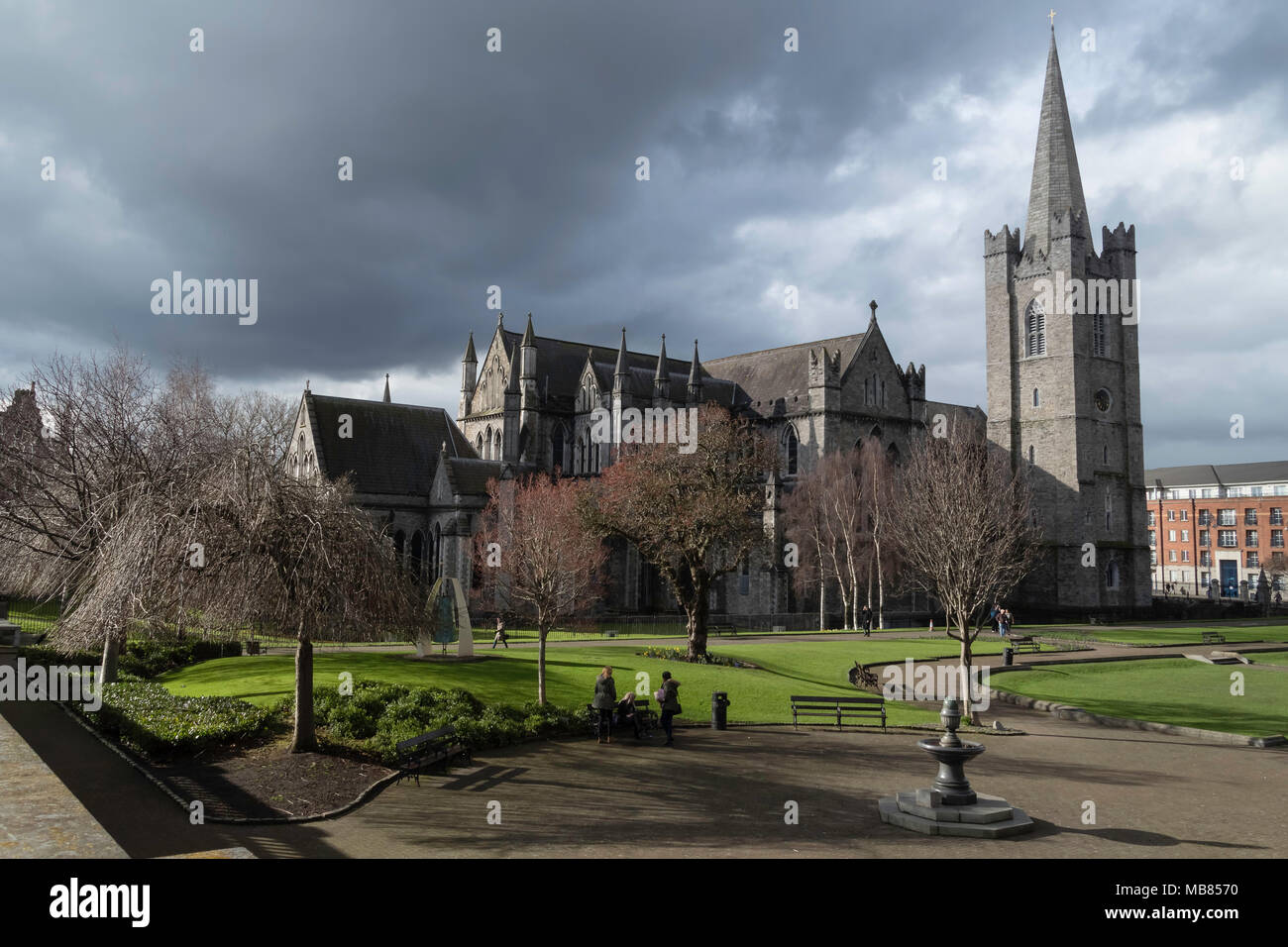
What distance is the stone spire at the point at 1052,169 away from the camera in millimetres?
67188

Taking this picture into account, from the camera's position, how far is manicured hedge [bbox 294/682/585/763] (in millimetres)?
17094

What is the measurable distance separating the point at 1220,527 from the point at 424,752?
11841 centimetres

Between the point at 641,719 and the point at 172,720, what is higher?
the point at 172,720

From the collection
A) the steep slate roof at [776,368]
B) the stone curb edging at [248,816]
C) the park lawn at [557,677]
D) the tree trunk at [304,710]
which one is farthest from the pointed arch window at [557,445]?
the tree trunk at [304,710]

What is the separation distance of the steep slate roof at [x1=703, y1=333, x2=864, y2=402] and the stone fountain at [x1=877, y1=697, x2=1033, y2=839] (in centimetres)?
4837

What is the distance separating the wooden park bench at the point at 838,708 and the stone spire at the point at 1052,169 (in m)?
54.9

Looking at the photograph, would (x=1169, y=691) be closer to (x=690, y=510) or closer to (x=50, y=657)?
(x=690, y=510)

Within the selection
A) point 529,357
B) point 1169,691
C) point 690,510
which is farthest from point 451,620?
point 529,357

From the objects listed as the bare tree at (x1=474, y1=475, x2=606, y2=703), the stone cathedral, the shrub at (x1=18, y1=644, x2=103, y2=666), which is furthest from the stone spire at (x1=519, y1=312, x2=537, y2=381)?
the shrub at (x1=18, y1=644, x2=103, y2=666)

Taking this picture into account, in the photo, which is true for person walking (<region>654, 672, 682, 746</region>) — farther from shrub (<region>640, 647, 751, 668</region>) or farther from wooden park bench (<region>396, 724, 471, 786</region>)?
shrub (<region>640, 647, 751, 668</region>)

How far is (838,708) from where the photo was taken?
22.1 meters

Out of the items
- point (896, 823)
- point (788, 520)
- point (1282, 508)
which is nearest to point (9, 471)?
point (896, 823)

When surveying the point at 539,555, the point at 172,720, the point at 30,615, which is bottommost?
the point at 30,615

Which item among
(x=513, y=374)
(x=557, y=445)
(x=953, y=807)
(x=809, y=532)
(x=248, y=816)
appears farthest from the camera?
(x=557, y=445)
